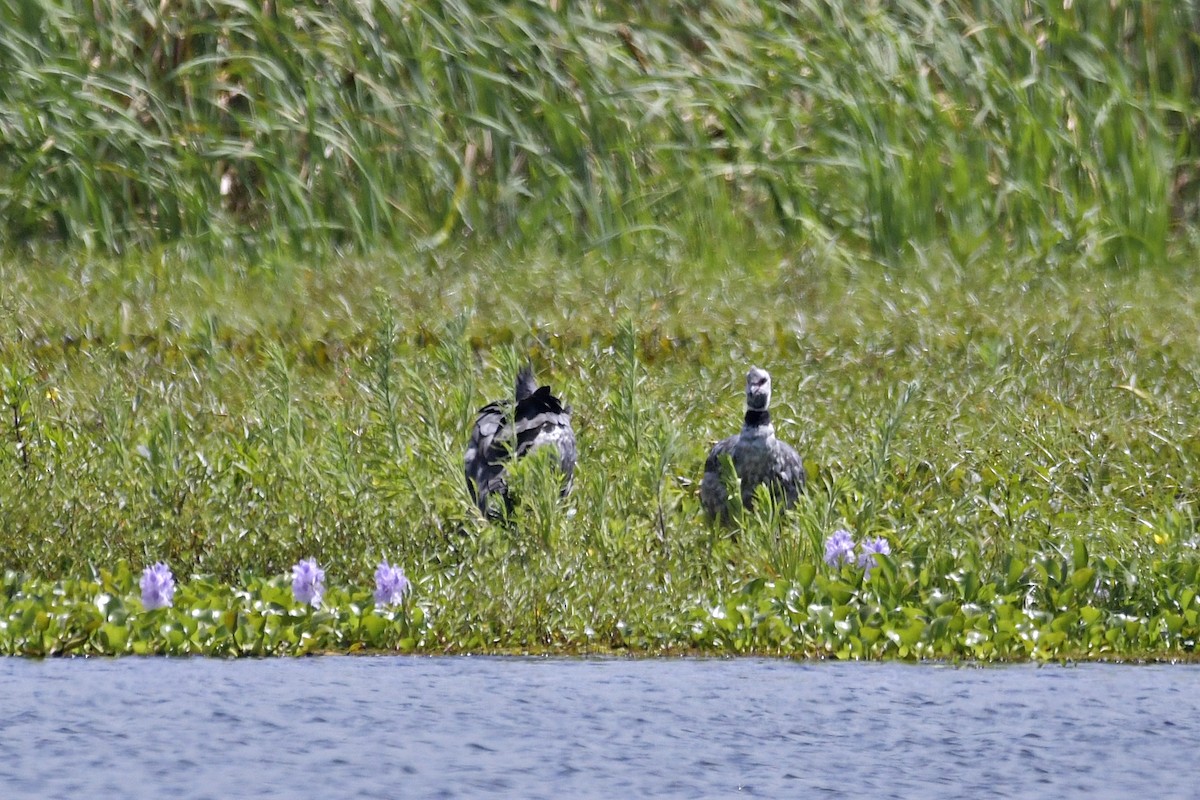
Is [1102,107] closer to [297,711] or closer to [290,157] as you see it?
[290,157]

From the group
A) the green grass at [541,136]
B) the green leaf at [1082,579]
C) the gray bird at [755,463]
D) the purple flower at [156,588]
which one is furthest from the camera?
the green grass at [541,136]

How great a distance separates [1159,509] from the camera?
18.5ft

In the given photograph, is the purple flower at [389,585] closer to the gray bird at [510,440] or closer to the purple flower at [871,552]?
the gray bird at [510,440]

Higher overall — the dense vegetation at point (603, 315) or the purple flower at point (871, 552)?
the dense vegetation at point (603, 315)

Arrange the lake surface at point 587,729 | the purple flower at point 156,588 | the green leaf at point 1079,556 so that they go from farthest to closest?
the green leaf at point 1079,556 → the purple flower at point 156,588 → the lake surface at point 587,729

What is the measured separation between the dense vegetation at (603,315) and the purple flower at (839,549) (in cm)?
4

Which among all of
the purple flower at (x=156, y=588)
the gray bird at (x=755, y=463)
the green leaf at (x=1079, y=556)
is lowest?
the purple flower at (x=156, y=588)

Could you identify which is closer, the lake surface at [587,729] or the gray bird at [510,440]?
the lake surface at [587,729]

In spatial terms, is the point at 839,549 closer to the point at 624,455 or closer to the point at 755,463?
the point at 755,463

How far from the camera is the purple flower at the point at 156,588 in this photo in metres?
4.73

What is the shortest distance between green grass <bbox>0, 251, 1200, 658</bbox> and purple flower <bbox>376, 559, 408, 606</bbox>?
52mm

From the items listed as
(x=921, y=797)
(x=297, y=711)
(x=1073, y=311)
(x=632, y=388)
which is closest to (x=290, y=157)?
(x=1073, y=311)

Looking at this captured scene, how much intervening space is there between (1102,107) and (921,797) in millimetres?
6538

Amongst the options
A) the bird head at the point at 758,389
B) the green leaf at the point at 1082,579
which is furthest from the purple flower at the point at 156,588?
the green leaf at the point at 1082,579
